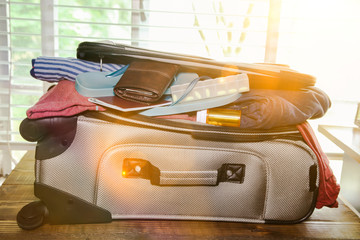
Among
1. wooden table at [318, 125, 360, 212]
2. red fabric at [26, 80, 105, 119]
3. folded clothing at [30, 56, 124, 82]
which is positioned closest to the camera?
red fabric at [26, 80, 105, 119]

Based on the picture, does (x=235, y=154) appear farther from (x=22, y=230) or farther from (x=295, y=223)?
(x=22, y=230)

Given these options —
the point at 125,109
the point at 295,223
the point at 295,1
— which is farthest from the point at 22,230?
the point at 295,1

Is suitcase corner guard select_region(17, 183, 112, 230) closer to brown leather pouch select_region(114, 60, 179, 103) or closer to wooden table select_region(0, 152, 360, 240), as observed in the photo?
wooden table select_region(0, 152, 360, 240)

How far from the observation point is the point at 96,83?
65cm

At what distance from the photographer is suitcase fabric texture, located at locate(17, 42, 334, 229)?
2.04 feet

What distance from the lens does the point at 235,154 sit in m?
0.66

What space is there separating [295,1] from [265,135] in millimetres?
997

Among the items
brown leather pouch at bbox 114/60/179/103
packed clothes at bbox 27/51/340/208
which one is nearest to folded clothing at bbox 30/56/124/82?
packed clothes at bbox 27/51/340/208

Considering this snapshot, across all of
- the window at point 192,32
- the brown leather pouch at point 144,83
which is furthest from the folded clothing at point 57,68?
the window at point 192,32

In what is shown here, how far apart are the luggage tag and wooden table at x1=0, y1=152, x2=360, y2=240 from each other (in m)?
0.27

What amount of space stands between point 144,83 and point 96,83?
0.36ft

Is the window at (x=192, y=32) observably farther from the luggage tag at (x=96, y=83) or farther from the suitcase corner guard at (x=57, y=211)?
the suitcase corner guard at (x=57, y=211)

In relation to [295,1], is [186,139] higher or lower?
lower

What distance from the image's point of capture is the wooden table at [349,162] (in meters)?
0.87
